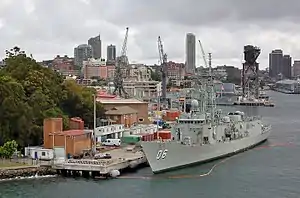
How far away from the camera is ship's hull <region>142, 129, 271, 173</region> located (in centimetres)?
2875

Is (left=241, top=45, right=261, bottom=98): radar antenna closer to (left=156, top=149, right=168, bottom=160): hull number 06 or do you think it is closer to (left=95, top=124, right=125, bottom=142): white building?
(left=95, top=124, right=125, bottom=142): white building

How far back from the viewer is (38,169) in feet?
93.1

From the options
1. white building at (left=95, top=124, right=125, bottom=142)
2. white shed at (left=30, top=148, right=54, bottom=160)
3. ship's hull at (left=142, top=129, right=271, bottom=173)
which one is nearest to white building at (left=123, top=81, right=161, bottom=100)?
white building at (left=95, top=124, right=125, bottom=142)

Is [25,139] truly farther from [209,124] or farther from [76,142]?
[209,124]

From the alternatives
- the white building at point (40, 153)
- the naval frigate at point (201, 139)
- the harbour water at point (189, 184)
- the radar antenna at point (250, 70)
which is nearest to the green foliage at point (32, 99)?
the white building at point (40, 153)

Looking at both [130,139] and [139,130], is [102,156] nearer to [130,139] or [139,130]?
[130,139]

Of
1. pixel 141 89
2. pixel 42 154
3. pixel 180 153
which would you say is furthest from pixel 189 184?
pixel 141 89

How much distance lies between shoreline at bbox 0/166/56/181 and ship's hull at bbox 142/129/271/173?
16.9 ft

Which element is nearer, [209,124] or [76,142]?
[76,142]

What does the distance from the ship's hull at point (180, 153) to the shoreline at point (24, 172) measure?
16.9 feet

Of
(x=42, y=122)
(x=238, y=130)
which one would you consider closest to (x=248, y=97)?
(x=238, y=130)

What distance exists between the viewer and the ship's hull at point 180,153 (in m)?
28.8

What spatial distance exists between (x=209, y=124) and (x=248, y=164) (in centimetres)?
333

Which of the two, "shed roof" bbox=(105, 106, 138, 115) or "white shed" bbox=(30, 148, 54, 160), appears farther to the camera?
"shed roof" bbox=(105, 106, 138, 115)
